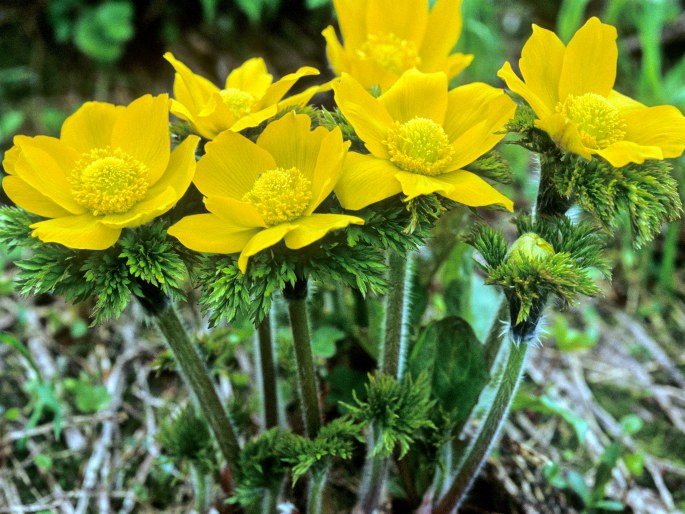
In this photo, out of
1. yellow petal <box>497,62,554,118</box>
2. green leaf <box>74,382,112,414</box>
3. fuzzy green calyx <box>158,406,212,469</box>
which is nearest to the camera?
yellow petal <box>497,62,554,118</box>

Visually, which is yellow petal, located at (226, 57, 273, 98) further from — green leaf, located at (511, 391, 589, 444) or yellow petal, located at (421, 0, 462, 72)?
green leaf, located at (511, 391, 589, 444)

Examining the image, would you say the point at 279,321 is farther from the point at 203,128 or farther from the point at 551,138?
the point at 551,138

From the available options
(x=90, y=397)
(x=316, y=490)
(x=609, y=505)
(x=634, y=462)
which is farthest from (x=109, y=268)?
(x=634, y=462)

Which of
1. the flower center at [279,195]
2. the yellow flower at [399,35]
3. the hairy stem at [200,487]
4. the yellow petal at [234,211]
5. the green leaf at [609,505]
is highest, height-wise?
the yellow flower at [399,35]

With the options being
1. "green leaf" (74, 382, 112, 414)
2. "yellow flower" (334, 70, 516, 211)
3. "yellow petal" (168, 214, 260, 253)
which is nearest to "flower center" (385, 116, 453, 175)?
"yellow flower" (334, 70, 516, 211)

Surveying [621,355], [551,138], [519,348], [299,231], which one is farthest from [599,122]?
[621,355]

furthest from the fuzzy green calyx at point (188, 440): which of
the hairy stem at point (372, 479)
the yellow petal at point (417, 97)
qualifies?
the yellow petal at point (417, 97)

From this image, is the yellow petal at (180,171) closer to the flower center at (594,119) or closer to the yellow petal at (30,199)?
the yellow petal at (30,199)
